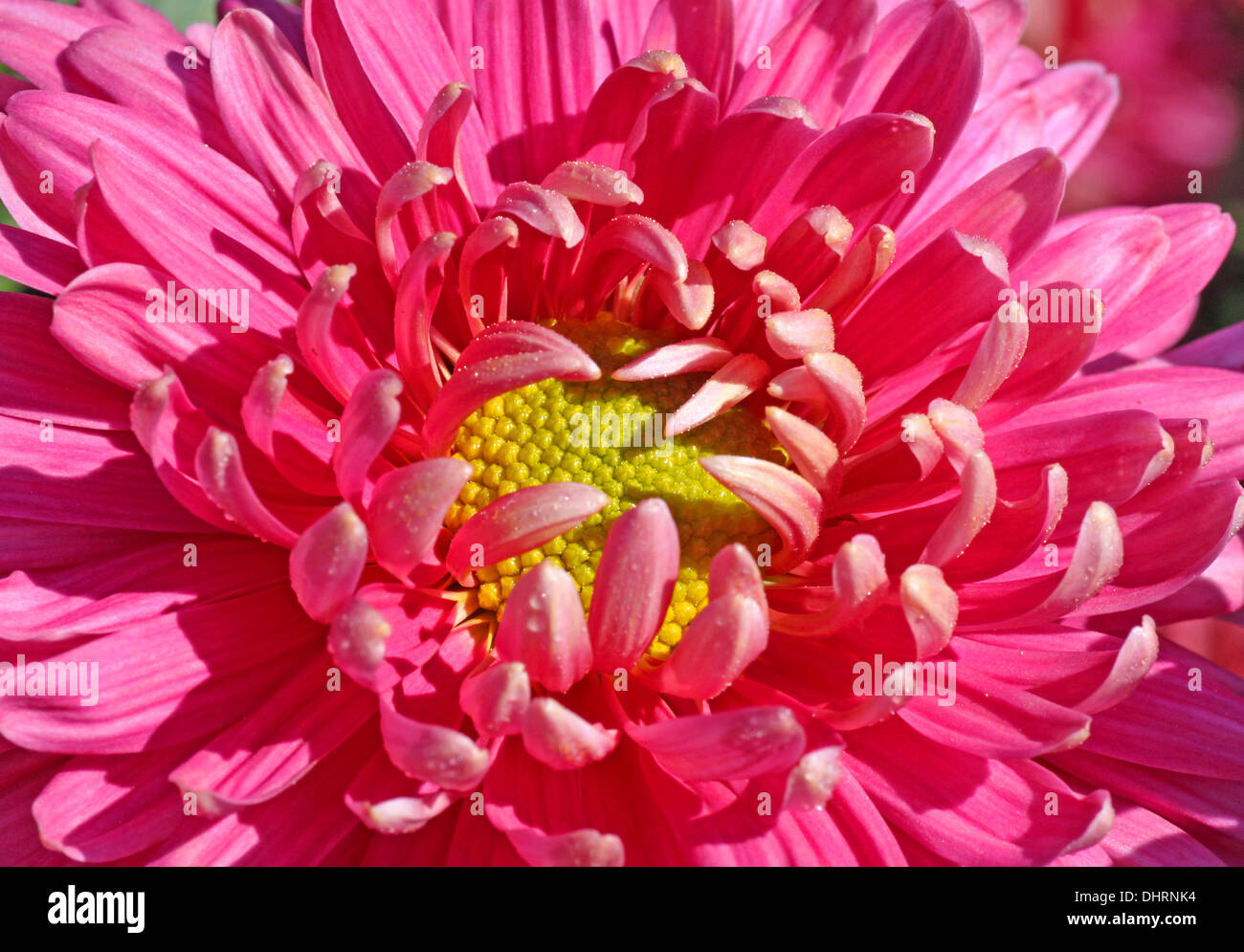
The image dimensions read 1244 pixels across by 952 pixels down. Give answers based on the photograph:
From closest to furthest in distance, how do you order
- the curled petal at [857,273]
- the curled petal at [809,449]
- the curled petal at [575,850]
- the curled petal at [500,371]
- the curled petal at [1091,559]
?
the curled petal at [575,850]
the curled petal at [1091,559]
the curled petal at [500,371]
the curled petal at [809,449]
the curled petal at [857,273]

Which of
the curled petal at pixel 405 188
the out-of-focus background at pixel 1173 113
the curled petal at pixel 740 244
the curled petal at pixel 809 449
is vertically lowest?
the curled petal at pixel 809 449

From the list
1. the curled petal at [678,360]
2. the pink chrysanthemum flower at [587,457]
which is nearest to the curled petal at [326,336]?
the pink chrysanthemum flower at [587,457]

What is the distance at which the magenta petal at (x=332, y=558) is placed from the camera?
5.13 feet

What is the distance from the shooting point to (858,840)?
1719 millimetres

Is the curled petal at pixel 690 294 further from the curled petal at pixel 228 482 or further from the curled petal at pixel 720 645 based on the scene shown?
the curled petal at pixel 228 482

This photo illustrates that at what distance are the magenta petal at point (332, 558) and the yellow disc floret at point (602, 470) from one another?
39 centimetres

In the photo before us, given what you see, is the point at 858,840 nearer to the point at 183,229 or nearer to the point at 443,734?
the point at 443,734

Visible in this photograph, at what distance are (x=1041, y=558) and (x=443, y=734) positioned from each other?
1116 millimetres

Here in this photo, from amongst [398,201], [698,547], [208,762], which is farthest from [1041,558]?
[208,762]

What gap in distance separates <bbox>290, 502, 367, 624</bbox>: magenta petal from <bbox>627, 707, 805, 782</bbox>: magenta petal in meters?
0.50

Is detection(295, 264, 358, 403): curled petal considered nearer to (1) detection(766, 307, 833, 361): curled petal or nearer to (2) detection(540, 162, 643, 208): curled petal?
(2) detection(540, 162, 643, 208): curled petal

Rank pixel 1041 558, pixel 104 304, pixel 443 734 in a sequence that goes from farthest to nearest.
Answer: pixel 1041 558 < pixel 104 304 < pixel 443 734

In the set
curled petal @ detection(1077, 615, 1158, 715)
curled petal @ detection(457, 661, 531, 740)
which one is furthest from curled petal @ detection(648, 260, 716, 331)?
curled petal @ detection(1077, 615, 1158, 715)

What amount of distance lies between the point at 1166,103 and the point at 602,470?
2.66 m
